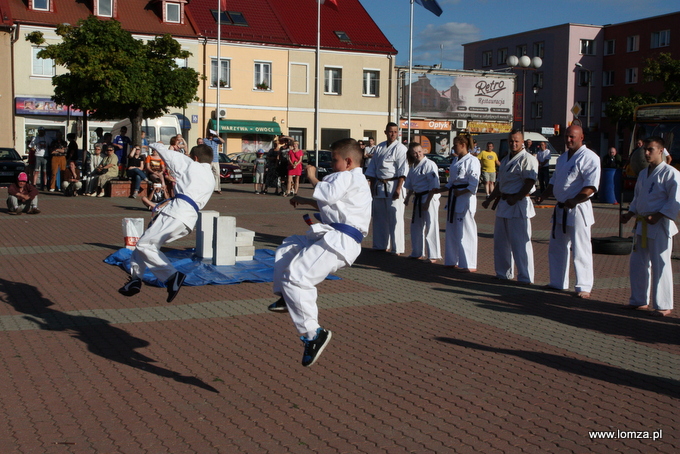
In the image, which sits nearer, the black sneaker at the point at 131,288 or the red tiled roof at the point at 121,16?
the black sneaker at the point at 131,288

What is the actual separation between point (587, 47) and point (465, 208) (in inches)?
2368

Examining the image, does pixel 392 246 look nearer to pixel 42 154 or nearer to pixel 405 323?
pixel 405 323

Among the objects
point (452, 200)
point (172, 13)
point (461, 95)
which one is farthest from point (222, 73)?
point (452, 200)

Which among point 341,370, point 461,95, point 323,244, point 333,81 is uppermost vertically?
point 333,81

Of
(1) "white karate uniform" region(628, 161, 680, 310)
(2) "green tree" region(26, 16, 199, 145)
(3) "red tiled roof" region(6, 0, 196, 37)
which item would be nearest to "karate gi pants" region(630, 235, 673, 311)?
(1) "white karate uniform" region(628, 161, 680, 310)

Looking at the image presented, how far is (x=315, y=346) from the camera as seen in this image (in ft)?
17.2

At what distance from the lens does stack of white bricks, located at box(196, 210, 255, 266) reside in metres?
10.6

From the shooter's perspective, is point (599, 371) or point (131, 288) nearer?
point (599, 371)

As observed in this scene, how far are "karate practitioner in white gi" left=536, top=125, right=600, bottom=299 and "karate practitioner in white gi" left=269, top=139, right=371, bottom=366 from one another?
4.05 m

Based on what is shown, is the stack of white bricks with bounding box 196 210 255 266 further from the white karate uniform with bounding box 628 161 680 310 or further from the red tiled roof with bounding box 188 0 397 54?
the red tiled roof with bounding box 188 0 397 54

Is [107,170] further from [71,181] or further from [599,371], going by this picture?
[599,371]

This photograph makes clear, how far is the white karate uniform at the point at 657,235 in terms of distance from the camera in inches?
310

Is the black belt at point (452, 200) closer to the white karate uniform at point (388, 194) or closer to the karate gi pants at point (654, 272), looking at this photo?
the white karate uniform at point (388, 194)

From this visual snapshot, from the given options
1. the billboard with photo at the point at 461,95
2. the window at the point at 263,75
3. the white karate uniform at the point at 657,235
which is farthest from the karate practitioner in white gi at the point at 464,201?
the billboard with photo at the point at 461,95
